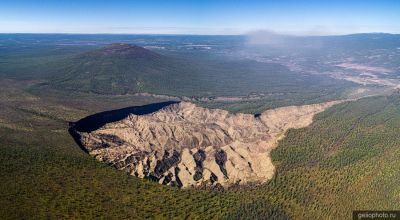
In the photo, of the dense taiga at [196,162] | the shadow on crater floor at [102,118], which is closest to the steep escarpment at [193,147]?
the dense taiga at [196,162]

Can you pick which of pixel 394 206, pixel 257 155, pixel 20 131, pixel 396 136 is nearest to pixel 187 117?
pixel 257 155

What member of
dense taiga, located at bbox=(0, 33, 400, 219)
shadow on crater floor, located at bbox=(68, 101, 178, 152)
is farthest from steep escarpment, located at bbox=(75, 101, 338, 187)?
shadow on crater floor, located at bbox=(68, 101, 178, 152)

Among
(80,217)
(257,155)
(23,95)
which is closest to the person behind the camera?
(80,217)

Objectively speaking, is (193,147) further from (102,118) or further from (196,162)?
(102,118)

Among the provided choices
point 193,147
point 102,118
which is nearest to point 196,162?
point 193,147

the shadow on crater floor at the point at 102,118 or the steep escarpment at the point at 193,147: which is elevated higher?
the shadow on crater floor at the point at 102,118

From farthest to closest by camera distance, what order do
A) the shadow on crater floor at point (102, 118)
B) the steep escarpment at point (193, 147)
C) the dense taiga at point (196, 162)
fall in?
the shadow on crater floor at point (102, 118)
the steep escarpment at point (193, 147)
the dense taiga at point (196, 162)

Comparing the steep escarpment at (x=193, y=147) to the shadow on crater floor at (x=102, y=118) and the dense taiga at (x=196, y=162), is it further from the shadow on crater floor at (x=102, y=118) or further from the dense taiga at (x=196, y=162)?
the shadow on crater floor at (x=102, y=118)

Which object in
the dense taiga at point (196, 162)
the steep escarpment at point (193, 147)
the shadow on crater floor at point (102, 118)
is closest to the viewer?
the dense taiga at point (196, 162)

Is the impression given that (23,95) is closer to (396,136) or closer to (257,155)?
(257,155)
